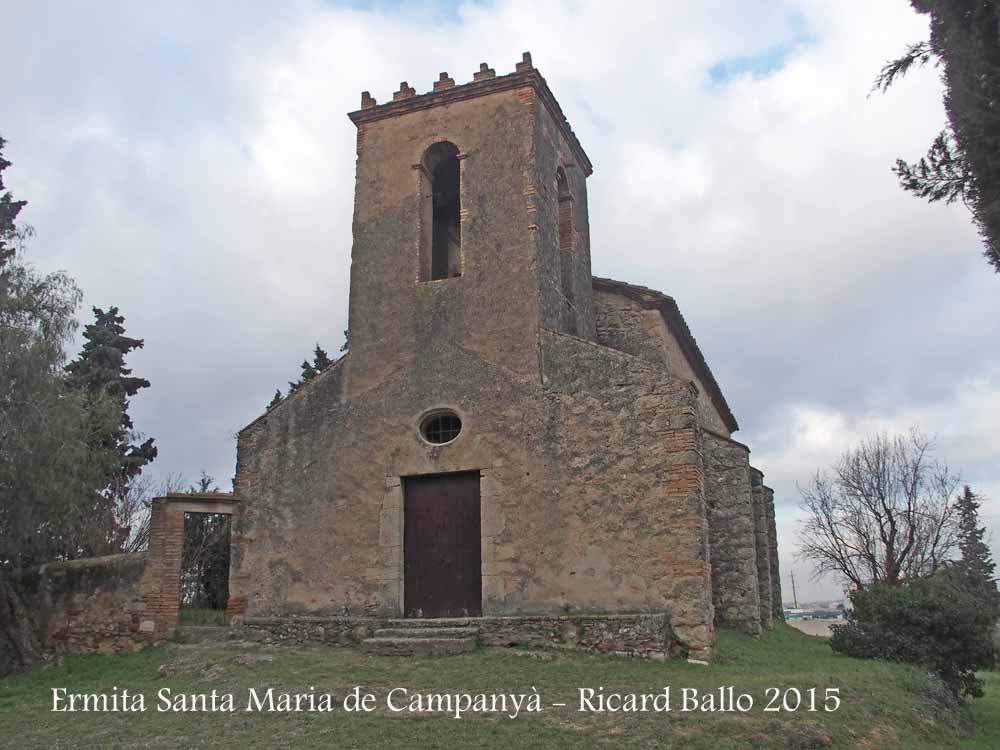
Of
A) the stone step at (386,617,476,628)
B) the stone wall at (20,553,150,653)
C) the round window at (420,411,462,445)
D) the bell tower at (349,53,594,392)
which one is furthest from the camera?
the bell tower at (349,53,594,392)

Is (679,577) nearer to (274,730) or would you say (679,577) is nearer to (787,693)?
(787,693)

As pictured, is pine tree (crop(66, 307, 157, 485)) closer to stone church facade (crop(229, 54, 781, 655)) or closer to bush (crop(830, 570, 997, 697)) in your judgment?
stone church facade (crop(229, 54, 781, 655))

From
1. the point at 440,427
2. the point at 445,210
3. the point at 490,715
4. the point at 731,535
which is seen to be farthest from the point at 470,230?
the point at 490,715

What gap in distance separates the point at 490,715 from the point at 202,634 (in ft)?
23.2

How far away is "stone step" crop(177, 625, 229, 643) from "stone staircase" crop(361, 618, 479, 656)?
3.01 m

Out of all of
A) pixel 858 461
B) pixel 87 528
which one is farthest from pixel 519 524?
pixel 858 461

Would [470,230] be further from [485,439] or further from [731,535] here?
[731,535]

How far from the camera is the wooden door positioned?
13.3 metres

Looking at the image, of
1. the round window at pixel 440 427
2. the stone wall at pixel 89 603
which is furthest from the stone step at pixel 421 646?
the stone wall at pixel 89 603

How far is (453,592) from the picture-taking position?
43.8ft

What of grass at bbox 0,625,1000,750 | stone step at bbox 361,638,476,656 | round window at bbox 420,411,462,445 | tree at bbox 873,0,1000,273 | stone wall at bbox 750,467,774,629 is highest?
tree at bbox 873,0,1000,273

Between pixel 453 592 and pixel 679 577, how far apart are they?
146 inches

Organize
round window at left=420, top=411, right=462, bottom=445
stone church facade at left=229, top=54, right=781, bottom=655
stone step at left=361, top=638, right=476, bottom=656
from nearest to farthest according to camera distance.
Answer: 1. stone step at left=361, top=638, right=476, bottom=656
2. stone church facade at left=229, top=54, right=781, bottom=655
3. round window at left=420, top=411, right=462, bottom=445

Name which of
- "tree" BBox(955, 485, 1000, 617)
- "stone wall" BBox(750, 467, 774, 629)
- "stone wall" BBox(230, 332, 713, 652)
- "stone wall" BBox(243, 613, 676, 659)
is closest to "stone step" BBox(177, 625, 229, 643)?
"stone wall" BBox(230, 332, 713, 652)
